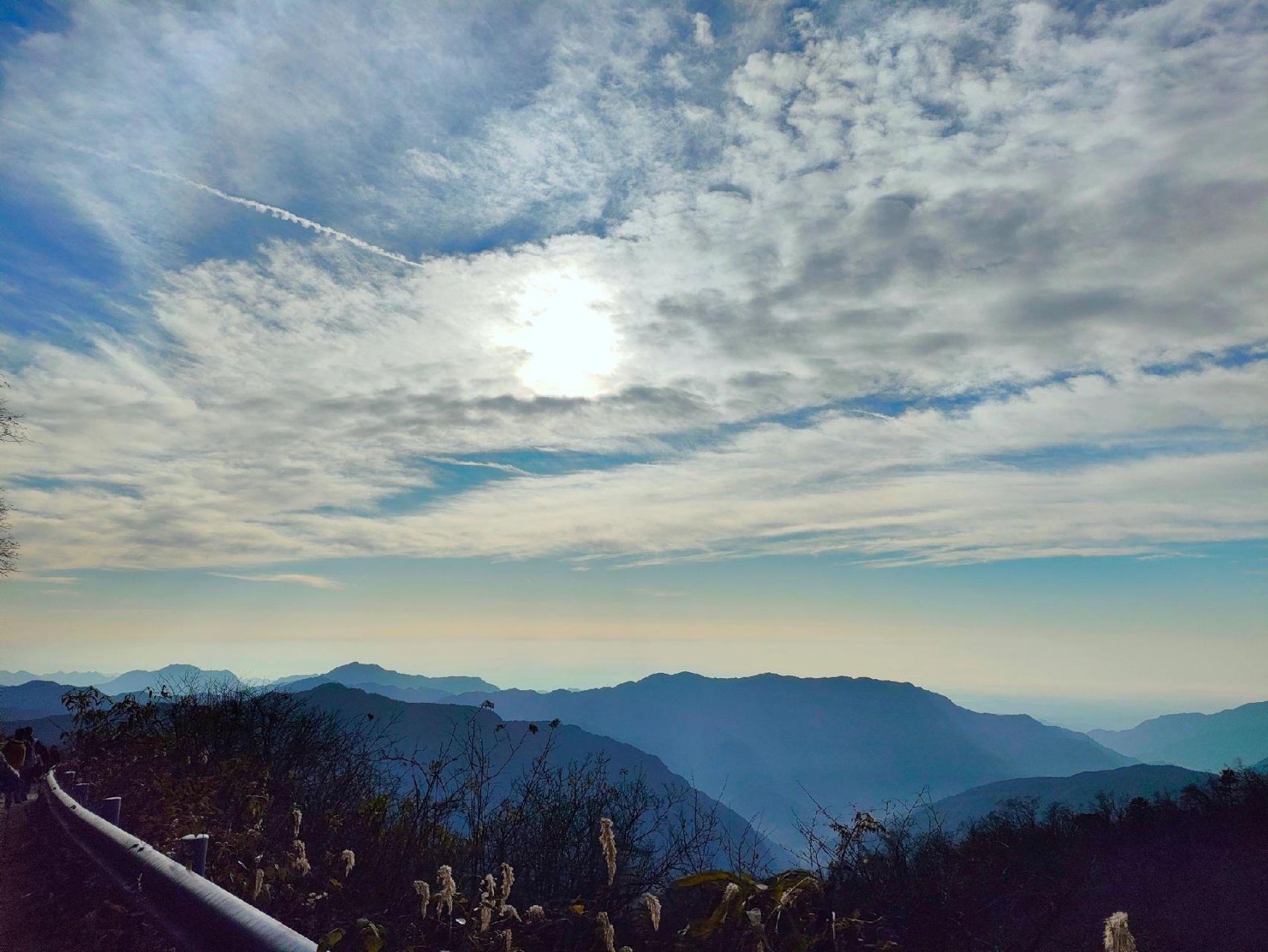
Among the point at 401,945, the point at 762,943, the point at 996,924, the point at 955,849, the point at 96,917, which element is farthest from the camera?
the point at 955,849

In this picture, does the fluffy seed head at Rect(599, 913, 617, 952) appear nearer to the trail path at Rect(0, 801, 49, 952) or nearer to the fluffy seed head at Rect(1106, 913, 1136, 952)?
the fluffy seed head at Rect(1106, 913, 1136, 952)

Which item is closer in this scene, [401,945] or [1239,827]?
[401,945]

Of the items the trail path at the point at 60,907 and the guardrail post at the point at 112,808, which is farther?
the guardrail post at the point at 112,808

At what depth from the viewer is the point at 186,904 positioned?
4.45 m

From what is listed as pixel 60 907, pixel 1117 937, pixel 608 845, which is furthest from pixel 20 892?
pixel 1117 937

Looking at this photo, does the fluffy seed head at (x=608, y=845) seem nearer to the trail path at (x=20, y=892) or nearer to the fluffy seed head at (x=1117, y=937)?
the fluffy seed head at (x=1117, y=937)

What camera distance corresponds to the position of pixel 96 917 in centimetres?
624

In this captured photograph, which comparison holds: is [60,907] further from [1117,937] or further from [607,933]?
[1117,937]

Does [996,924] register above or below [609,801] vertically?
below

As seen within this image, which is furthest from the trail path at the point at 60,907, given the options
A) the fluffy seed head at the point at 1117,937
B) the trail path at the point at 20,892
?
the fluffy seed head at the point at 1117,937

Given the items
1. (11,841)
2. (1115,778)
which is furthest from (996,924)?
(1115,778)

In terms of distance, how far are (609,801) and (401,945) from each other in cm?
757

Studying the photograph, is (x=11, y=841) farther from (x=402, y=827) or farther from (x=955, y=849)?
(x=955, y=849)

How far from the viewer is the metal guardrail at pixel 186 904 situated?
3.46m
